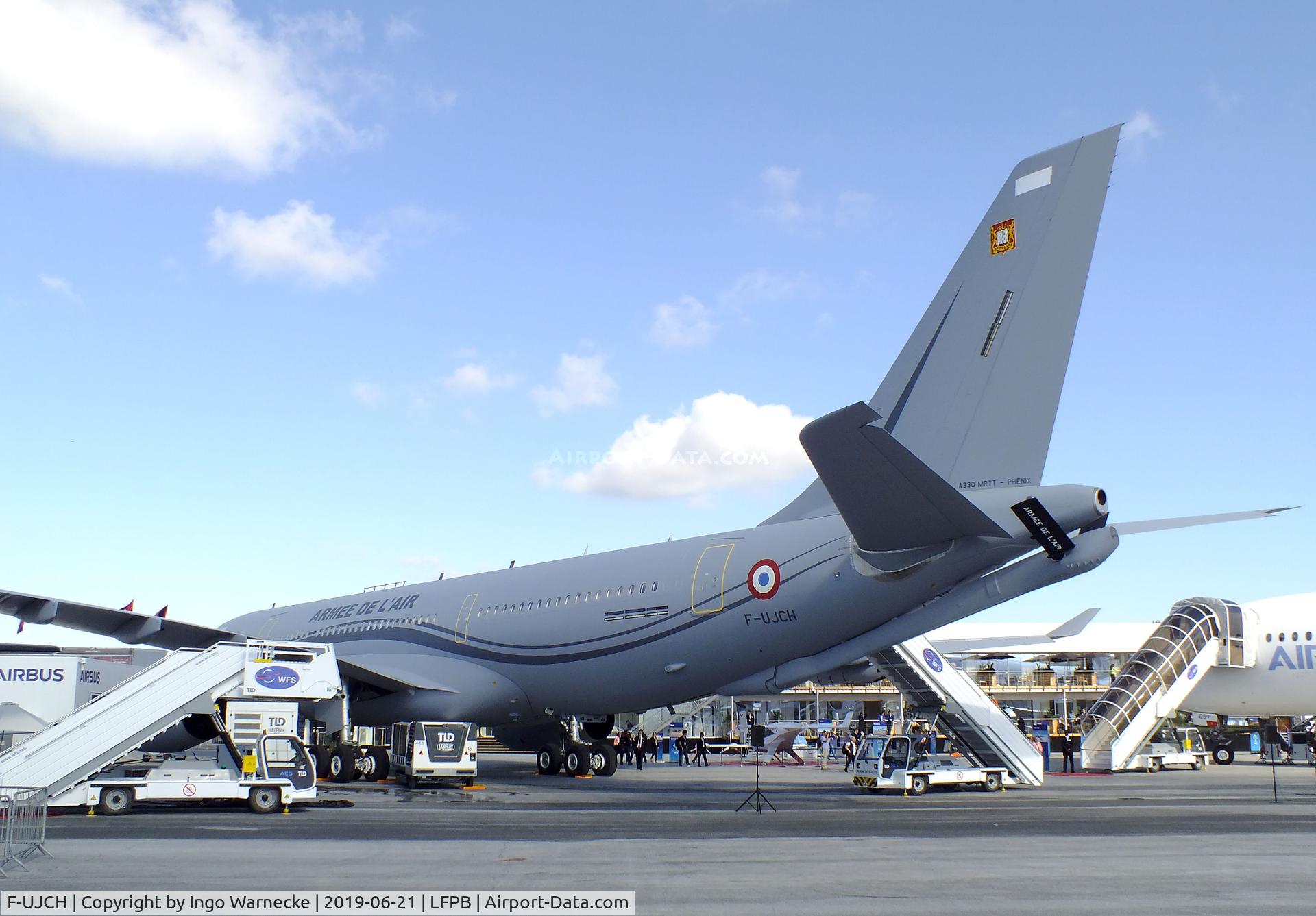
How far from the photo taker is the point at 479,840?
40.8 feet

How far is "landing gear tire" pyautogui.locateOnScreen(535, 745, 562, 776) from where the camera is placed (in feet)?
91.8

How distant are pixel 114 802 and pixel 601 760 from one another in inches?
536

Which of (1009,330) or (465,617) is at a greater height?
(1009,330)

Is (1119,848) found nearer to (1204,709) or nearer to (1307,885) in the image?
(1307,885)

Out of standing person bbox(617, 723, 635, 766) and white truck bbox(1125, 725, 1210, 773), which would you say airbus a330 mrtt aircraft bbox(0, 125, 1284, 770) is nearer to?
standing person bbox(617, 723, 635, 766)

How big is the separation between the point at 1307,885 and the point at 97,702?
16387 millimetres

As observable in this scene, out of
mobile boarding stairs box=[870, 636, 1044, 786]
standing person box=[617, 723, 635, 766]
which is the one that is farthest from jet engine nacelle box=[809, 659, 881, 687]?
standing person box=[617, 723, 635, 766]

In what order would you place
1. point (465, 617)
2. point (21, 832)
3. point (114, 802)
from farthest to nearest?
point (465, 617) < point (114, 802) < point (21, 832)

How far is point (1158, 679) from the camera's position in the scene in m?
32.3

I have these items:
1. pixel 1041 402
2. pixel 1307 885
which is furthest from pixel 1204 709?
→ pixel 1307 885

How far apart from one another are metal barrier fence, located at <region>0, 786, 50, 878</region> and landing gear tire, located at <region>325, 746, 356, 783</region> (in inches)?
385

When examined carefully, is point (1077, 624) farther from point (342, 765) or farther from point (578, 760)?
point (342, 765)

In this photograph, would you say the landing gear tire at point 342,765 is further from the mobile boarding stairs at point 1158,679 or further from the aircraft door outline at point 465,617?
the mobile boarding stairs at point 1158,679
